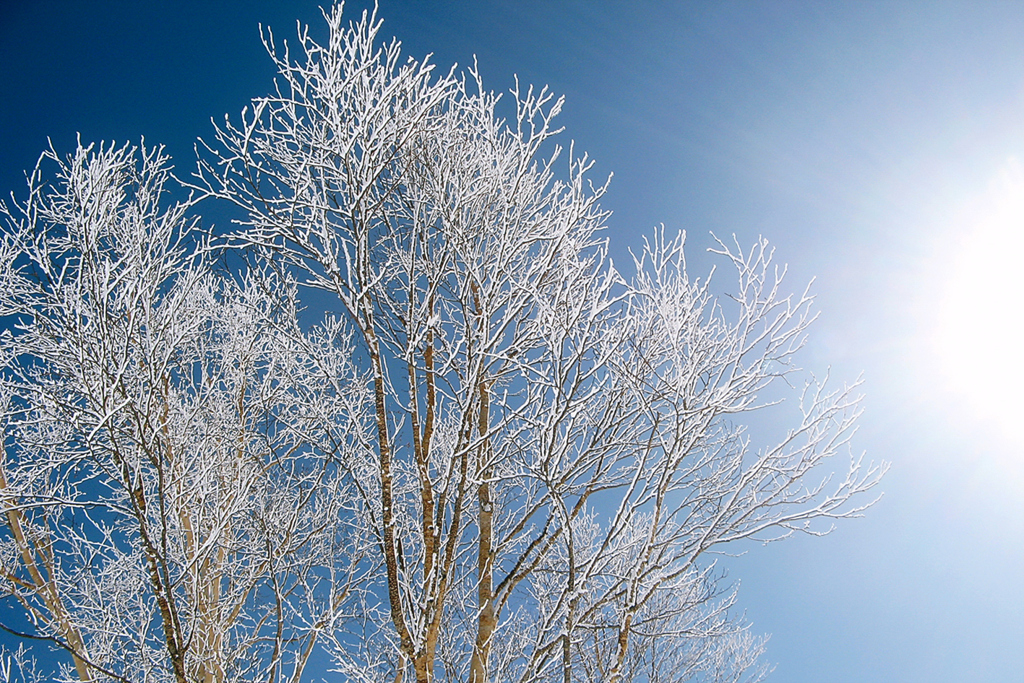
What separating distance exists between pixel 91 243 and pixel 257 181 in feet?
3.07

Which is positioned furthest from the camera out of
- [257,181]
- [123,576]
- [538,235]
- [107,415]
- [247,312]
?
[247,312]

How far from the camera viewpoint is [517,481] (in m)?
3.72

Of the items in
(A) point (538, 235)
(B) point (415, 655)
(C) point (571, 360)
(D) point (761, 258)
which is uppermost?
(A) point (538, 235)

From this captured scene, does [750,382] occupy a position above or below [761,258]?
below

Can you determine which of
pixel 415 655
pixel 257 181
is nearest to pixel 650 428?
pixel 415 655

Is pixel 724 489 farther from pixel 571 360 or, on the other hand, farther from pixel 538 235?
pixel 538 235

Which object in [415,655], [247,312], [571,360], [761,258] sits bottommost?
[415,655]

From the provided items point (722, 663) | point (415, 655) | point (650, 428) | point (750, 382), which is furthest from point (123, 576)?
point (722, 663)

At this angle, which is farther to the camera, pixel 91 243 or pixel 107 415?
pixel 91 243

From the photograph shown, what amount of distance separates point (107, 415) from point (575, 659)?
6504 mm

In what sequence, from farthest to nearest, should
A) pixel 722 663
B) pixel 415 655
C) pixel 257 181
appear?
pixel 722 663 < pixel 257 181 < pixel 415 655

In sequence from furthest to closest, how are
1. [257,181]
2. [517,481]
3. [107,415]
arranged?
1. [517,481]
2. [257,181]
3. [107,415]

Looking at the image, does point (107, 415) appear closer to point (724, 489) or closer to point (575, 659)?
point (724, 489)

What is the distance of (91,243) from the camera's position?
10.3 ft
